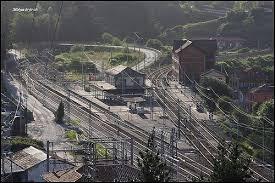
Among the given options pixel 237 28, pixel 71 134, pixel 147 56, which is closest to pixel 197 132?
pixel 71 134

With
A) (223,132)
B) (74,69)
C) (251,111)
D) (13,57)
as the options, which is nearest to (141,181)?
(223,132)

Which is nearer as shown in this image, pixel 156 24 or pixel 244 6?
pixel 156 24

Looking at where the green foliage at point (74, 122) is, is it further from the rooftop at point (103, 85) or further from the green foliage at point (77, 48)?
the green foliage at point (77, 48)

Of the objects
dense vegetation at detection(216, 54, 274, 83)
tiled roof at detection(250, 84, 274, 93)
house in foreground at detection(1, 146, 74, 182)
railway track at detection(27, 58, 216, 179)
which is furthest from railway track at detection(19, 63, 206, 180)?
dense vegetation at detection(216, 54, 274, 83)

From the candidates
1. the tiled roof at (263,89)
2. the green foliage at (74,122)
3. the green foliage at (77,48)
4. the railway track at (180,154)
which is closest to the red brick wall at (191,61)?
the tiled roof at (263,89)

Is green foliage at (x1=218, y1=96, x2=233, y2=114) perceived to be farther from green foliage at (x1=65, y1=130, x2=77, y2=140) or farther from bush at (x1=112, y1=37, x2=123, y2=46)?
bush at (x1=112, y1=37, x2=123, y2=46)

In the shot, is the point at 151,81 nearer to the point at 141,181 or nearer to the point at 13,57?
the point at 13,57

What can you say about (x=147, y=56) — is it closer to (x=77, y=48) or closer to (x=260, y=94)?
(x=77, y=48)
